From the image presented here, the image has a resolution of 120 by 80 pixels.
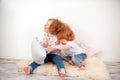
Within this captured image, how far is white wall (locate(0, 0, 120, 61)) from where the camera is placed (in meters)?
2.31

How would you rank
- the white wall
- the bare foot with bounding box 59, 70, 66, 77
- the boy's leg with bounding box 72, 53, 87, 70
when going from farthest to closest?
the white wall → the boy's leg with bounding box 72, 53, 87, 70 → the bare foot with bounding box 59, 70, 66, 77

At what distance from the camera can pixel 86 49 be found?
2285 millimetres

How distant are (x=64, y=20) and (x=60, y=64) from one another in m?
0.59

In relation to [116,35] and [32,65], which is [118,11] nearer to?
[116,35]

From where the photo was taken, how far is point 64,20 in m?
2.31

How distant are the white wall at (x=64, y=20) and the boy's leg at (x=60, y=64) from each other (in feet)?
1.39

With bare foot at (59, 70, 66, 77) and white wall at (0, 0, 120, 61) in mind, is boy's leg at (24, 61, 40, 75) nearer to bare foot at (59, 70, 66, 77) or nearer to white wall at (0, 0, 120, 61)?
bare foot at (59, 70, 66, 77)

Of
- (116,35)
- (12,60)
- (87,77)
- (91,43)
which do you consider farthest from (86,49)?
(12,60)

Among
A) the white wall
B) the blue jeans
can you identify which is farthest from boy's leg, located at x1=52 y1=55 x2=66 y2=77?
the white wall

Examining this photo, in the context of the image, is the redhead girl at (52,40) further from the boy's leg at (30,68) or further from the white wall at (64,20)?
the white wall at (64,20)

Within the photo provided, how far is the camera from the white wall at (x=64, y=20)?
2.31m

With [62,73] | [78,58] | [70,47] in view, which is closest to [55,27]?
[70,47]

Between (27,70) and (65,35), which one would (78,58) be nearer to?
(65,35)

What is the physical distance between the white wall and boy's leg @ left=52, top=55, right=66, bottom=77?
42 cm
